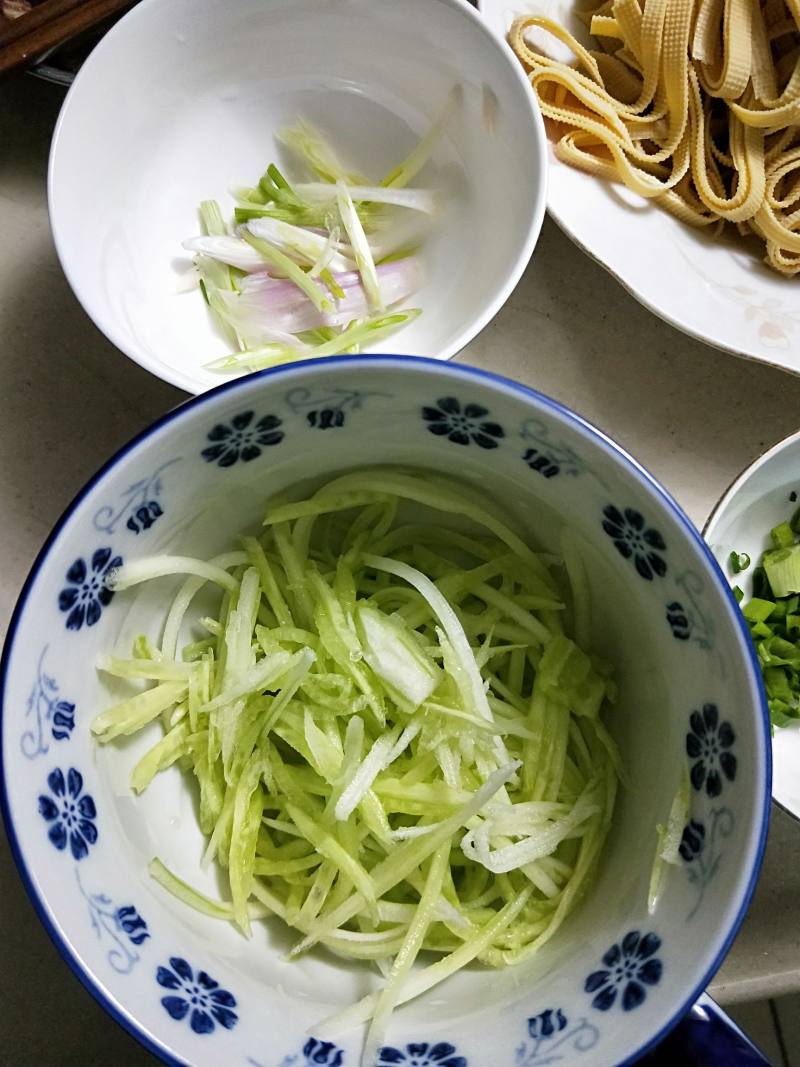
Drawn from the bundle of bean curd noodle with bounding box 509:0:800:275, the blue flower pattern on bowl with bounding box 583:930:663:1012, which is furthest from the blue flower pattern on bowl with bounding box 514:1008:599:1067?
the bundle of bean curd noodle with bounding box 509:0:800:275

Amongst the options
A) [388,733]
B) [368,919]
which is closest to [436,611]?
[388,733]

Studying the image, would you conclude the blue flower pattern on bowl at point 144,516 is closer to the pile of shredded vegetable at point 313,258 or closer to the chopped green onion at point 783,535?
the pile of shredded vegetable at point 313,258

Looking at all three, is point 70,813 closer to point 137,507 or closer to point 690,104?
point 137,507

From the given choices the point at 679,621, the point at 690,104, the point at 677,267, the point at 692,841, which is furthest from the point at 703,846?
the point at 690,104

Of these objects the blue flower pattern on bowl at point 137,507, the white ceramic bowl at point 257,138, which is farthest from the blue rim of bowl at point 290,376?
the white ceramic bowl at point 257,138

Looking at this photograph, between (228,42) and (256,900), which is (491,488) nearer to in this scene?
(256,900)

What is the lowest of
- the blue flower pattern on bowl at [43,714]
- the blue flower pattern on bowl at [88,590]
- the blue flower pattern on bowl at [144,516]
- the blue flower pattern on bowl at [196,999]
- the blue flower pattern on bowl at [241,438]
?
the blue flower pattern on bowl at [196,999]
